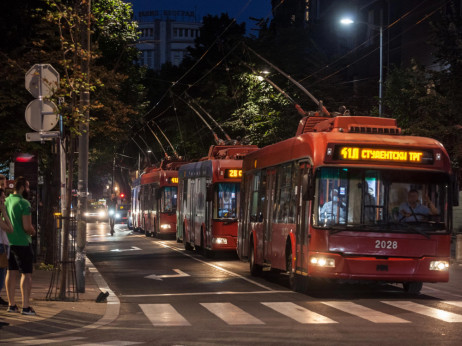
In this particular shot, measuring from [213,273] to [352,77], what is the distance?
33.7 metres

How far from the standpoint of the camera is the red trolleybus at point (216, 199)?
94.8 feet

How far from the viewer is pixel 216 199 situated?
95.8 feet

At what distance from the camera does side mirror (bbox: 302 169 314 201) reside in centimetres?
1594

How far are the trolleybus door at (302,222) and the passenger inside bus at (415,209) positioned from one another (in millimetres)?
1605

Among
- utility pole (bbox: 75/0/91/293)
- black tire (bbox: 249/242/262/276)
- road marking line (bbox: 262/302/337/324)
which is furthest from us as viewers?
black tire (bbox: 249/242/262/276)

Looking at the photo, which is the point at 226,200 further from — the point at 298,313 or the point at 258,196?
the point at 298,313

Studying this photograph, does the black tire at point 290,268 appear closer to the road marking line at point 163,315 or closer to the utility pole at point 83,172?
the road marking line at point 163,315

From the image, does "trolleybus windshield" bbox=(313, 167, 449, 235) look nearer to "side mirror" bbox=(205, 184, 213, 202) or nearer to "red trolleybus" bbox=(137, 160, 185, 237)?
"side mirror" bbox=(205, 184, 213, 202)

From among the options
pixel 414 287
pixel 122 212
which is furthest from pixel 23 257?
pixel 122 212

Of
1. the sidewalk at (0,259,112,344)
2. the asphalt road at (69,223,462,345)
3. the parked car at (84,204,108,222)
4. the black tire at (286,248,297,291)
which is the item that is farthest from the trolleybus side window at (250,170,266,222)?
the parked car at (84,204,108,222)

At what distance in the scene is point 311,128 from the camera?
19.5 m

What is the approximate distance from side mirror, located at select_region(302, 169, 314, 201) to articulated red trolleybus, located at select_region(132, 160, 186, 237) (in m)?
28.2

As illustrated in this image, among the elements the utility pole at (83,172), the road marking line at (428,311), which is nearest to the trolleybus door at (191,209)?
the utility pole at (83,172)

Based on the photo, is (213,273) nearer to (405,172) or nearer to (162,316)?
(405,172)
